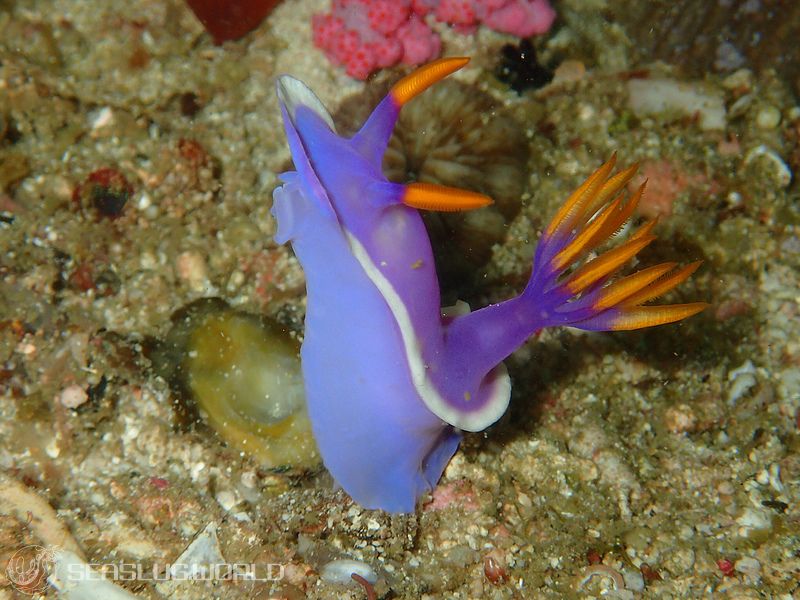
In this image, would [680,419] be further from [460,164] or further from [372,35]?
[372,35]

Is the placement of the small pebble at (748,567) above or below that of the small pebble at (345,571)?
below

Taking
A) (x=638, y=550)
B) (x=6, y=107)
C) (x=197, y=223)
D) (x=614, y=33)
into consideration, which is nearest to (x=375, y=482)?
(x=638, y=550)

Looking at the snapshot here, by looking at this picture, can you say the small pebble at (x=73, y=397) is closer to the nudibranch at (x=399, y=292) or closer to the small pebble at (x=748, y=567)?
the nudibranch at (x=399, y=292)

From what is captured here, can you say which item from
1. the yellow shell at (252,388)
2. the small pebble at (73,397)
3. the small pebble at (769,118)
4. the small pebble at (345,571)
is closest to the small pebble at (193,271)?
the yellow shell at (252,388)

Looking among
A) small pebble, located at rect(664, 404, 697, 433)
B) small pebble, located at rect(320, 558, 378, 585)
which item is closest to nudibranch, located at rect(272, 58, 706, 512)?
small pebble, located at rect(320, 558, 378, 585)

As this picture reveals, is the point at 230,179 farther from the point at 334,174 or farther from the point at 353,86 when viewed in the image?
the point at 334,174

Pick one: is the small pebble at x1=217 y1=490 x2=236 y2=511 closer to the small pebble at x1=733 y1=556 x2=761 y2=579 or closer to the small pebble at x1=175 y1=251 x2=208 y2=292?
the small pebble at x1=175 y1=251 x2=208 y2=292
